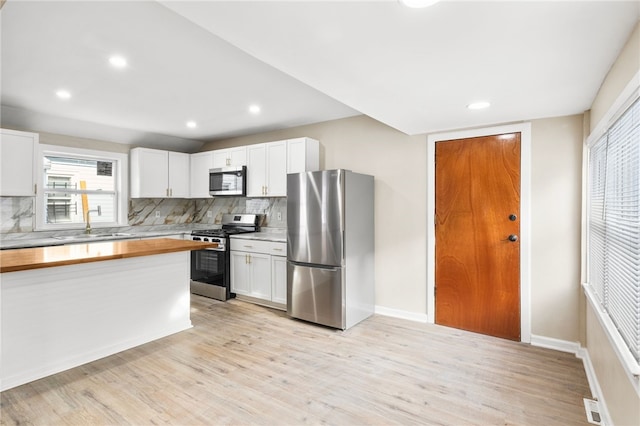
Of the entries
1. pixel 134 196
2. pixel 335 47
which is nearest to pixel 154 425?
pixel 335 47

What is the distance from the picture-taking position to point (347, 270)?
3.51 m

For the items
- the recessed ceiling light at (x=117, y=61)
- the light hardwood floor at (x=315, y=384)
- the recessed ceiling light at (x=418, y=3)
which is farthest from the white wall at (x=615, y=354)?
the recessed ceiling light at (x=117, y=61)

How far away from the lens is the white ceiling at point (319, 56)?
4.75ft

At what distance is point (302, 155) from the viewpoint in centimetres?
417

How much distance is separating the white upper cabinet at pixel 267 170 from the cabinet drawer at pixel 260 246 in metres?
0.65

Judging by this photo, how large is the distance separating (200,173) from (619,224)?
502 cm

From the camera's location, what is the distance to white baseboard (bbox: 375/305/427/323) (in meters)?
3.71

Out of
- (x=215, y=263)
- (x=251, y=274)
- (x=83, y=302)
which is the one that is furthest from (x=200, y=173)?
(x=83, y=302)

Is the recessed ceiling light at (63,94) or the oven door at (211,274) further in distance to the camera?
the oven door at (211,274)

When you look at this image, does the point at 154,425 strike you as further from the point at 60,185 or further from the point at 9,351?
the point at 60,185

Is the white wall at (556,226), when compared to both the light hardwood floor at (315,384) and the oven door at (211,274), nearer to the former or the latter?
the light hardwood floor at (315,384)

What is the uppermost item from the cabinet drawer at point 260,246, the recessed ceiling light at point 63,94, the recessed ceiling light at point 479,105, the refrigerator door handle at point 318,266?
the recessed ceiling light at point 63,94

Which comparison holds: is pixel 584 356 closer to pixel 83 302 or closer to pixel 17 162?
pixel 83 302

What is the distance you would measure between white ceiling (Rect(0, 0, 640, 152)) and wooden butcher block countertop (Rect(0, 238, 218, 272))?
1.45 metres
